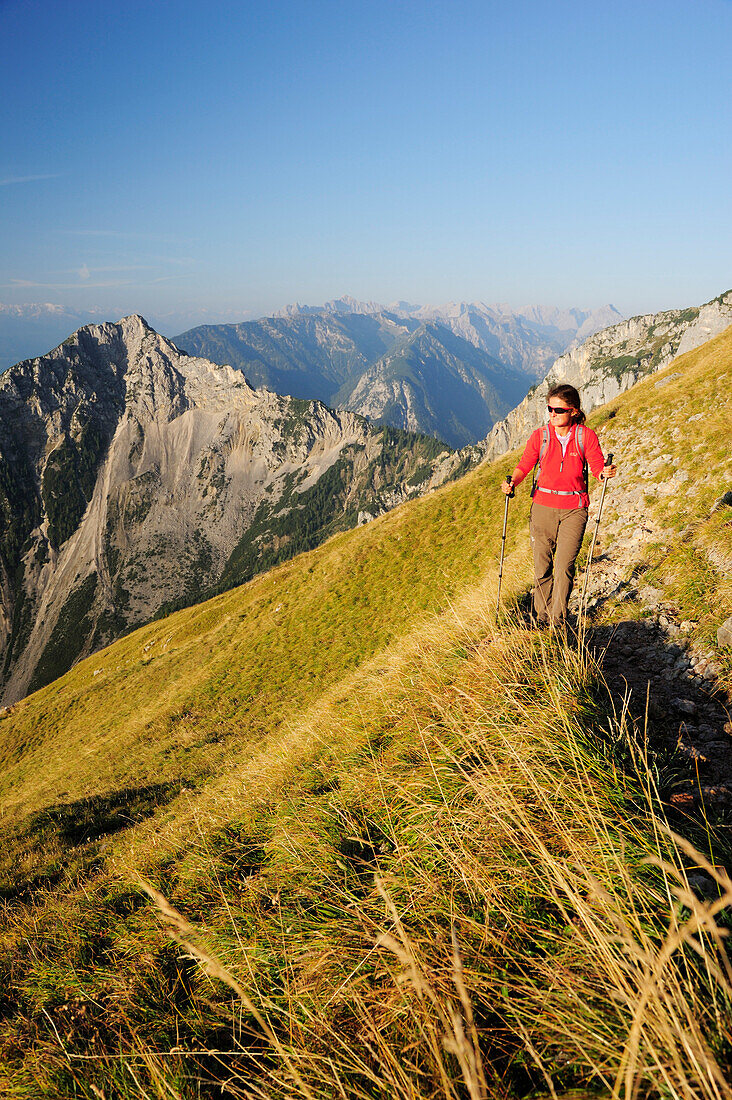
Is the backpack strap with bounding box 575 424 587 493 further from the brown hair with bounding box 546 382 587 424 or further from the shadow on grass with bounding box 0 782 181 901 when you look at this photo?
the shadow on grass with bounding box 0 782 181 901

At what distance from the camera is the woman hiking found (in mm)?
7770

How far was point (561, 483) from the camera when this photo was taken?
789cm

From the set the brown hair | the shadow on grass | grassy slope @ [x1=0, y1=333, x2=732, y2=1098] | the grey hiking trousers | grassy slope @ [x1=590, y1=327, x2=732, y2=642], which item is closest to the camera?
grassy slope @ [x1=0, y1=333, x2=732, y2=1098]

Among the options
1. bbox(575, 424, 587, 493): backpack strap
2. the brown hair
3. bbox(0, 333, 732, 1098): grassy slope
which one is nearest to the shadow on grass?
bbox(0, 333, 732, 1098): grassy slope

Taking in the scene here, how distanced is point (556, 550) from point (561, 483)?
3.94ft

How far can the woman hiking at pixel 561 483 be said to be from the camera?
25.5ft

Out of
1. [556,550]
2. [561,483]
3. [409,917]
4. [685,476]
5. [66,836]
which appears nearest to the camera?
[409,917]

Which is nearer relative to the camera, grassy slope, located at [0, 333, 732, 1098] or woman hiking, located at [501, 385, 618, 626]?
grassy slope, located at [0, 333, 732, 1098]

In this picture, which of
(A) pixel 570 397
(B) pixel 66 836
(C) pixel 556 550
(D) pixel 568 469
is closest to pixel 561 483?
(D) pixel 568 469

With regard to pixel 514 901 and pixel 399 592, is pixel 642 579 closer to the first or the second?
pixel 514 901

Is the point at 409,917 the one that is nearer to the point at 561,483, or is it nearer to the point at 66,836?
the point at 561,483

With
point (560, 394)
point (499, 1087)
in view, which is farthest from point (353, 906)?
point (560, 394)

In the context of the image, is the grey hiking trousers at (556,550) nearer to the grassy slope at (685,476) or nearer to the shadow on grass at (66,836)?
the grassy slope at (685,476)

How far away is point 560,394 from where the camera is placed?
7.75m
